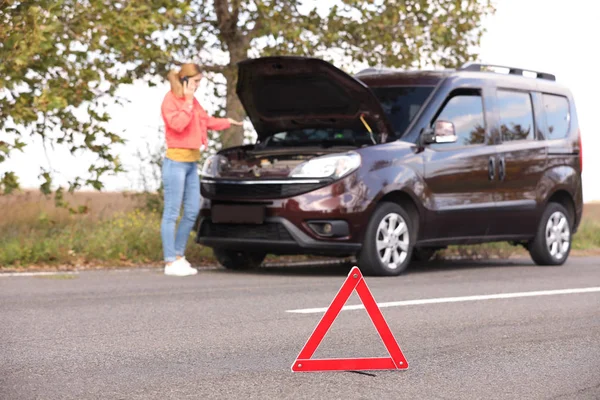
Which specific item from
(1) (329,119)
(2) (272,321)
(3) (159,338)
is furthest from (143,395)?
(1) (329,119)

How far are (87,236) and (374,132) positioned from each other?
381 centimetres

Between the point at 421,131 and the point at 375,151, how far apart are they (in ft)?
2.43

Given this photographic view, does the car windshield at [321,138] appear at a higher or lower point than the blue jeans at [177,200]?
higher

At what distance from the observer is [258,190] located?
1074cm

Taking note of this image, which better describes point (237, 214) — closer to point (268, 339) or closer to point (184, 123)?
point (184, 123)

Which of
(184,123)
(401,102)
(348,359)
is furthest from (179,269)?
(348,359)

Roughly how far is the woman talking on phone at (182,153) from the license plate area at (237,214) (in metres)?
0.33

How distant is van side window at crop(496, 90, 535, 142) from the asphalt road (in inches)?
96.0

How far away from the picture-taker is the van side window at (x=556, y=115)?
13.0m

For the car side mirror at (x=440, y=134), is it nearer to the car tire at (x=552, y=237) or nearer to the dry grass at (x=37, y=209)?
the car tire at (x=552, y=237)

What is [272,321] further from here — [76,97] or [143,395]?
[76,97]

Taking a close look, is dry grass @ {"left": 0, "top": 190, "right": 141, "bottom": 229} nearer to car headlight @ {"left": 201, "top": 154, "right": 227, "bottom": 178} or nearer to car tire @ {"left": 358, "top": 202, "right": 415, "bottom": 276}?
car headlight @ {"left": 201, "top": 154, "right": 227, "bottom": 178}

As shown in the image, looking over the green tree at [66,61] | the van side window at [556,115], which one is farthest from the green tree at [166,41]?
the van side window at [556,115]

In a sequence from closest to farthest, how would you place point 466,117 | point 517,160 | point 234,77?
1. point 466,117
2. point 517,160
3. point 234,77
